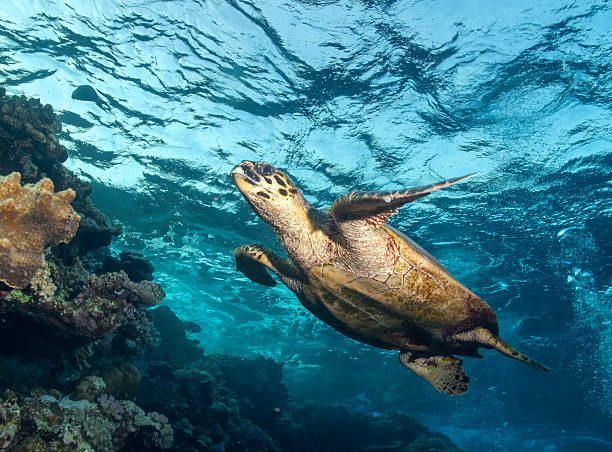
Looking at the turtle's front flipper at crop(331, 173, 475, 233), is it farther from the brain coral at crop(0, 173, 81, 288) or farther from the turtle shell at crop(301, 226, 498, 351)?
the brain coral at crop(0, 173, 81, 288)

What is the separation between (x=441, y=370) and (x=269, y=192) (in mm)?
4732

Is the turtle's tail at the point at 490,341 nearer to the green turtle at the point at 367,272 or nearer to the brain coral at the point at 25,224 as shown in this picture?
the green turtle at the point at 367,272

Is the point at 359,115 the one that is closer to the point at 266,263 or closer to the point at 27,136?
the point at 266,263

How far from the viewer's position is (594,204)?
1087 cm

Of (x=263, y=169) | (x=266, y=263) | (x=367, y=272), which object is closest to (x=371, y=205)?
(x=367, y=272)

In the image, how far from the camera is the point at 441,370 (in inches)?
226

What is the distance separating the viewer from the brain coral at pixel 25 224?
133 inches

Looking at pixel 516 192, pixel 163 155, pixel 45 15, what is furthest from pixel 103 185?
pixel 516 192

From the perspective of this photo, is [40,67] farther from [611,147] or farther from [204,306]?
[204,306]

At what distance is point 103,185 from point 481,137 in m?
15.0

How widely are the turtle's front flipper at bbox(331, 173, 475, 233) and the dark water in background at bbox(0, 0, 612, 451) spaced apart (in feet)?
19.4

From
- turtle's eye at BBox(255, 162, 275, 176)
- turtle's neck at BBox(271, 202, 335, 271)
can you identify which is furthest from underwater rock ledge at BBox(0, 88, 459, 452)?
turtle's neck at BBox(271, 202, 335, 271)

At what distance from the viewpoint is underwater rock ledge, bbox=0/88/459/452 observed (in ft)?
11.9

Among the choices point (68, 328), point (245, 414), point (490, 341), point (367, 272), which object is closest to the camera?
point (367, 272)
